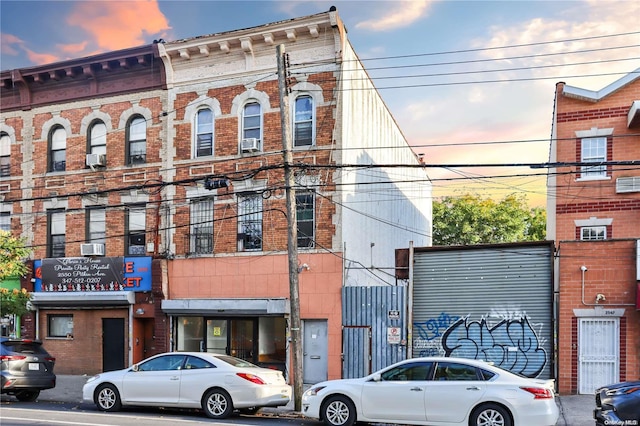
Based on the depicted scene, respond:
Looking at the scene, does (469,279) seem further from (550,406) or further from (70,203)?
(70,203)

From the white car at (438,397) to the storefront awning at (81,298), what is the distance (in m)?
10.2

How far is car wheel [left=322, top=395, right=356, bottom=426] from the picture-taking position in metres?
12.1

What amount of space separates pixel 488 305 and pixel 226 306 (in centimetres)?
758

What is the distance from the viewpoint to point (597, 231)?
2039 cm

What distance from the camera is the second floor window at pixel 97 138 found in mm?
22547

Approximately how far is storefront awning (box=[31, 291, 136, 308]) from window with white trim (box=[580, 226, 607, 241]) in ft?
46.7

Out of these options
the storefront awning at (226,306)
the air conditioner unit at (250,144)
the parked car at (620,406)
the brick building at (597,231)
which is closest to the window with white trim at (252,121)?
the air conditioner unit at (250,144)

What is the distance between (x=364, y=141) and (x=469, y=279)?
21.5 feet

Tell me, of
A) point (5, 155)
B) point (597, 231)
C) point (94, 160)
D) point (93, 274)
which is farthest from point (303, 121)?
point (5, 155)

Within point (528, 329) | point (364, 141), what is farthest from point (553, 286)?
point (364, 141)

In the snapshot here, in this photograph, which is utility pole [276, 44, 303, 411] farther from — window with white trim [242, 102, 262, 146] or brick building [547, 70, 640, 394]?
brick building [547, 70, 640, 394]

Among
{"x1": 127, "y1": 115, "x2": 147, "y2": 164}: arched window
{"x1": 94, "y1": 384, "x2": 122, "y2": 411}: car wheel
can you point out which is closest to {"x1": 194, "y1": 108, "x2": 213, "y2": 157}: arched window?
{"x1": 127, "y1": 115, "x2": 147, "y2": 164}: arched window

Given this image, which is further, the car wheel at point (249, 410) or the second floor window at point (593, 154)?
the second floor window at point (593, 154)

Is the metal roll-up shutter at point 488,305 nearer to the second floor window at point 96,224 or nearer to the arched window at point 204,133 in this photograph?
the arched window at point 204,133
